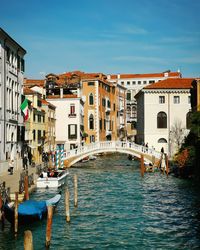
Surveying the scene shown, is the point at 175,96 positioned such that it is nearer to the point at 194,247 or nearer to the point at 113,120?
the point at 113,120

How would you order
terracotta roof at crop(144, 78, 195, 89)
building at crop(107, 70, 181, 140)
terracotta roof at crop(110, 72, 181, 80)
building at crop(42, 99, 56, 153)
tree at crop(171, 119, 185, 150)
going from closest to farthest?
building at crop(42, 99, 56, 153), tree at crop(171, 119, 185, 150), terracotta roof at crop(144, 78, 195, 89), building at crop(107, 70, 181, 140), terracotta roof at crop(110, 72, 181, 80)

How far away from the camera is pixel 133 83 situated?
88000 mm

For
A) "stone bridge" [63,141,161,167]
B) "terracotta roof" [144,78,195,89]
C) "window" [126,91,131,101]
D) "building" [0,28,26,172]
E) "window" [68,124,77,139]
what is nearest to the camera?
"building" [0,28,26,172]

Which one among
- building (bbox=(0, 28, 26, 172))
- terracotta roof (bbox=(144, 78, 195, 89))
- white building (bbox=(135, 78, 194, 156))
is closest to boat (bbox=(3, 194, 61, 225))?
building (bbox=(0, 28, 26, 172))

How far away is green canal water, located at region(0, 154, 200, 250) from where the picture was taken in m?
13.1

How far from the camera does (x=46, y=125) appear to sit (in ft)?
136

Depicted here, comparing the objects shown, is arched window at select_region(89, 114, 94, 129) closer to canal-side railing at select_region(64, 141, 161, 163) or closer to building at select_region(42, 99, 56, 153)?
building at select_region(42, 99, 56, 153)

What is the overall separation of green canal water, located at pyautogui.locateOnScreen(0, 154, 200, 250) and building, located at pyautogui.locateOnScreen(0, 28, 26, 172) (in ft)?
16.3

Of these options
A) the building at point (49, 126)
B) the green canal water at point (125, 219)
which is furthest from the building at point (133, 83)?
the green canal water at point (125, 219)

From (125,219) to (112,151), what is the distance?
19.0m

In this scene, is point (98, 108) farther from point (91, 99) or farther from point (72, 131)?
point (72, 131)

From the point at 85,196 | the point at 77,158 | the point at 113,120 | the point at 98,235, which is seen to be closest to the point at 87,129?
the point at 113,120

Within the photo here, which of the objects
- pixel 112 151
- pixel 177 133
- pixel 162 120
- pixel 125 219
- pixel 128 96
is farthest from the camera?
pixel 128 96

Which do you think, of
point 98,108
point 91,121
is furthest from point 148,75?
point 91,121
